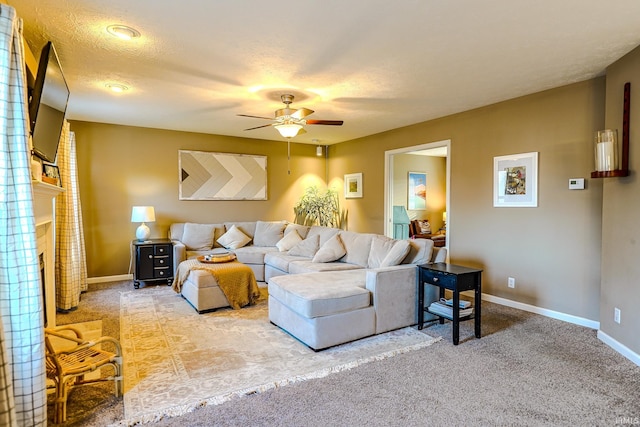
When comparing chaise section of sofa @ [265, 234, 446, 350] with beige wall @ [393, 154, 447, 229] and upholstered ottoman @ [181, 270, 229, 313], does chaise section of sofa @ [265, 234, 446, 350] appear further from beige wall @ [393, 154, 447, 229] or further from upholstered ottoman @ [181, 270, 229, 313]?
beige wall @ [393, 154, 447, 229]

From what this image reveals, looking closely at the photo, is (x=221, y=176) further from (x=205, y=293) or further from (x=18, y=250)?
(x=18, y=250)

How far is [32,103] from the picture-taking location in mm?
2365

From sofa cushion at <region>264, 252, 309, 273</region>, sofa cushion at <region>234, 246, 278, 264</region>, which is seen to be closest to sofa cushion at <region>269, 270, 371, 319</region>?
sofa cushion at <region>264, 252, 309, 273</region>

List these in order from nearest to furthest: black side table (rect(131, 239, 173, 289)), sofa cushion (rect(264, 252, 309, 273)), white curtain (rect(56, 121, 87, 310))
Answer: white curtain (rect(56, 121, 87, 310)) < sofa cushion (rect(264, 252, 309, 273)) < black side table (rect(131, 239, 173, 289))

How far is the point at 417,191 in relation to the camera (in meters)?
8.56

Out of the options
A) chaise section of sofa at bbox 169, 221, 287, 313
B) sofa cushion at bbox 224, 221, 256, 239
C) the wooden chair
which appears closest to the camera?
the wooden chair

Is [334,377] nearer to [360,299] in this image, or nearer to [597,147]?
[360,299]

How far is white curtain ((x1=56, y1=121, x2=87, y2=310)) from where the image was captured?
4285 millimetres

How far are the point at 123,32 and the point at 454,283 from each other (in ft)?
10.8

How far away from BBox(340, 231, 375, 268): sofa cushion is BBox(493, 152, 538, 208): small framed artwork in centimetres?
166

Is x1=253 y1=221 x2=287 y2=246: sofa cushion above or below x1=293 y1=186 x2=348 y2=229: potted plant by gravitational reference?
below

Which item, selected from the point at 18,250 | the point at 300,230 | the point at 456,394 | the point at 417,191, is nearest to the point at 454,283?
the point at 456,394

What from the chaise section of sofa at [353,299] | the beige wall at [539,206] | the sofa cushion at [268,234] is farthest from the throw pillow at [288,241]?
the beige wall at [539,206]

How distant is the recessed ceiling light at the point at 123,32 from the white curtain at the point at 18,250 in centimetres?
82
